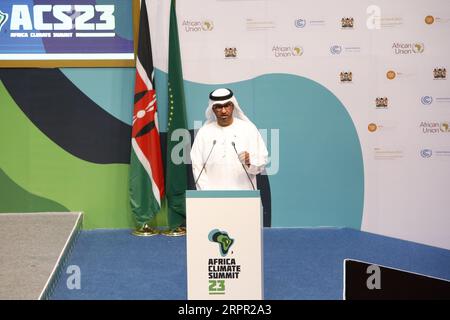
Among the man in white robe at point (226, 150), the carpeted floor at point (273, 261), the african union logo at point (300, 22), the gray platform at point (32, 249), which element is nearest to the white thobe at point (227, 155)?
the man in white robe at point (226, 150)

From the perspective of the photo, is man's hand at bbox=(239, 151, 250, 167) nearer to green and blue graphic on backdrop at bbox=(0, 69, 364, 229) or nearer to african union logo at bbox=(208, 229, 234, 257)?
african union logo at bbox=(208, 229, 234, 257)

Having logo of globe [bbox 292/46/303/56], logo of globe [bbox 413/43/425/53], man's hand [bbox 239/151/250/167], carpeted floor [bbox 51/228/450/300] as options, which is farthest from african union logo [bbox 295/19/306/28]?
carpeted floor [bbox 51/228/450/300]

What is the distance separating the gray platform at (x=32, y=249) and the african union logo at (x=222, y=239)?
4.60 ft

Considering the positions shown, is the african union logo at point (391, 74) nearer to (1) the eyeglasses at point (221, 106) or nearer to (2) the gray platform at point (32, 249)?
(1) the eyeglasses at point (221, 106)

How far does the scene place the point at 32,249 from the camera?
5.98 meters

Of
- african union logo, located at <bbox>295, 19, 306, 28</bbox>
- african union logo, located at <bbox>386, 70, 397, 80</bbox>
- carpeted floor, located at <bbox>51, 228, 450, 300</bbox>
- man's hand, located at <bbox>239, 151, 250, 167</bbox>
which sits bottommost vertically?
carpeted floor, located at <bbox>51, 228, 450, 300</bbox>

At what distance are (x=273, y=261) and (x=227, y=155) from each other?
1.12 m

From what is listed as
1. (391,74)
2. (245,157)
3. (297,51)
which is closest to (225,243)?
(245,157)

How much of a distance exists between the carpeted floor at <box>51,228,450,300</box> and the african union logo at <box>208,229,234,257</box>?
32.2 inches

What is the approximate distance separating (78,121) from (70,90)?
13.0 inches

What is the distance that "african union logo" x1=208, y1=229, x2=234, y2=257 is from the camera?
4.40 meters

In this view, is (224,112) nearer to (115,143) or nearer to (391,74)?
(115,143)
